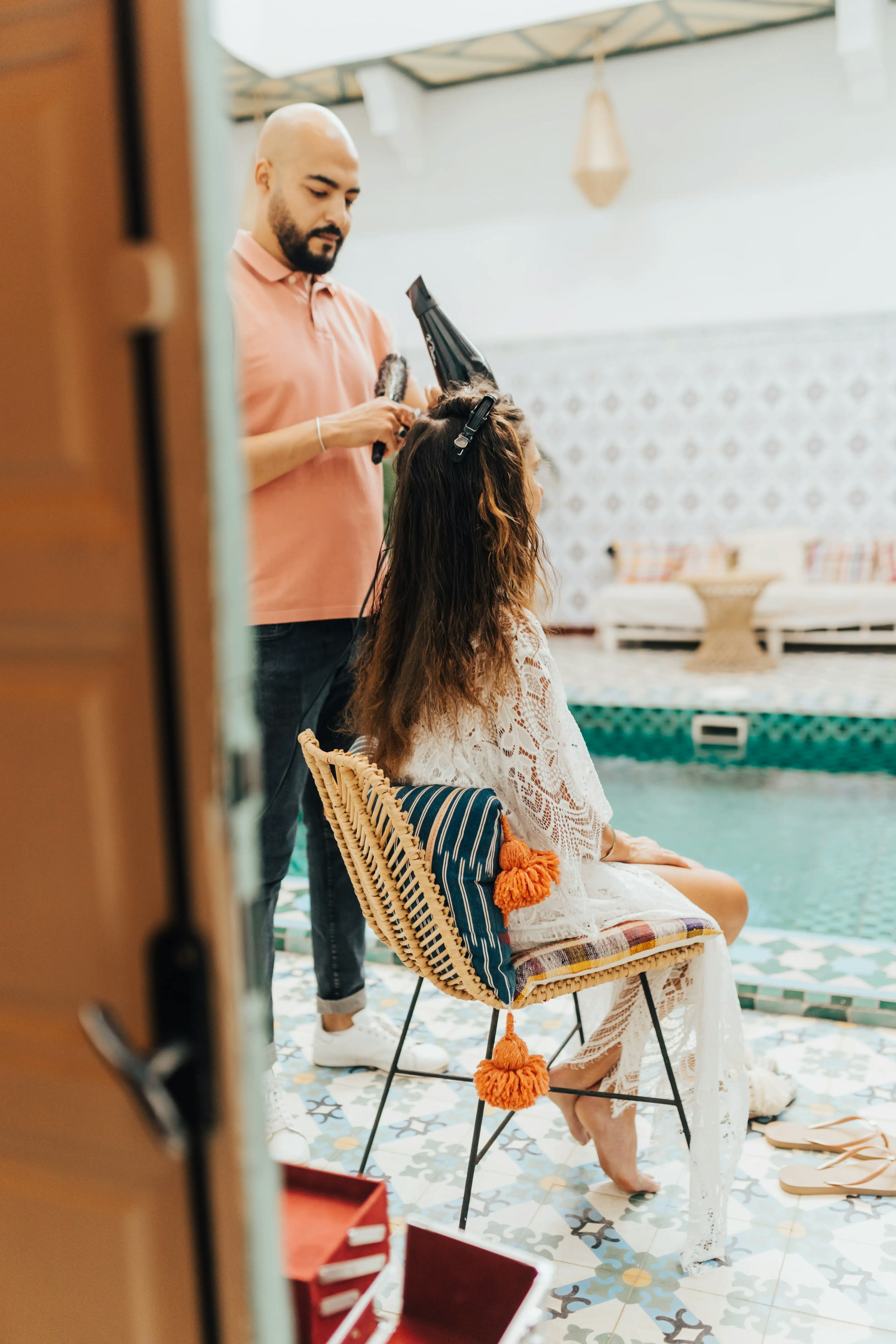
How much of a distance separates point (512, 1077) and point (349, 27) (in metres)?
7.90

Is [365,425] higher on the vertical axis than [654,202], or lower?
lower

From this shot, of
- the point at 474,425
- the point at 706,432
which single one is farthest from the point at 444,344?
the point at 706,432

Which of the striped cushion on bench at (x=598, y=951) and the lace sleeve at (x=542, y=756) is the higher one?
the lace sleeve at (x=542, y=756)

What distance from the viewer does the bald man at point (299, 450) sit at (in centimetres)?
228

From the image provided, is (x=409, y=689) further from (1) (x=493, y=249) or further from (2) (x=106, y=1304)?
(1) (x=493, y=249)

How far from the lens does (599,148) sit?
27.3ft

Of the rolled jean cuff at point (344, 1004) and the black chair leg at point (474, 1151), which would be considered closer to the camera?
the black chair leg at point (474, 1151)

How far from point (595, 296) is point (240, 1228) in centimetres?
920

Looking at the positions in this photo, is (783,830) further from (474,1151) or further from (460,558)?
(460,558)

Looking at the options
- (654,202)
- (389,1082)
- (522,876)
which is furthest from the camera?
(654,202)

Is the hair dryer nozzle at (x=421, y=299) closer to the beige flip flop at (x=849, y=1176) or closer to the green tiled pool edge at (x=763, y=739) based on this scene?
the beige flip flop at (x=849, y=1176)

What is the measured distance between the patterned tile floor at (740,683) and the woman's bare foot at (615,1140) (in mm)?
4611

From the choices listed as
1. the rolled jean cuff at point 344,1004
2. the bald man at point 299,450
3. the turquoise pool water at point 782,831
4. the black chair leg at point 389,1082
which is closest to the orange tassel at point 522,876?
the black chair leg at point 389,1082

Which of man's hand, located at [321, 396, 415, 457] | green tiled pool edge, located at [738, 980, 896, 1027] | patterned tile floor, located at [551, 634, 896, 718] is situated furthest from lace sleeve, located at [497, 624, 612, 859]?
patterned tile floor, located at [551, 634, 896, 718]
